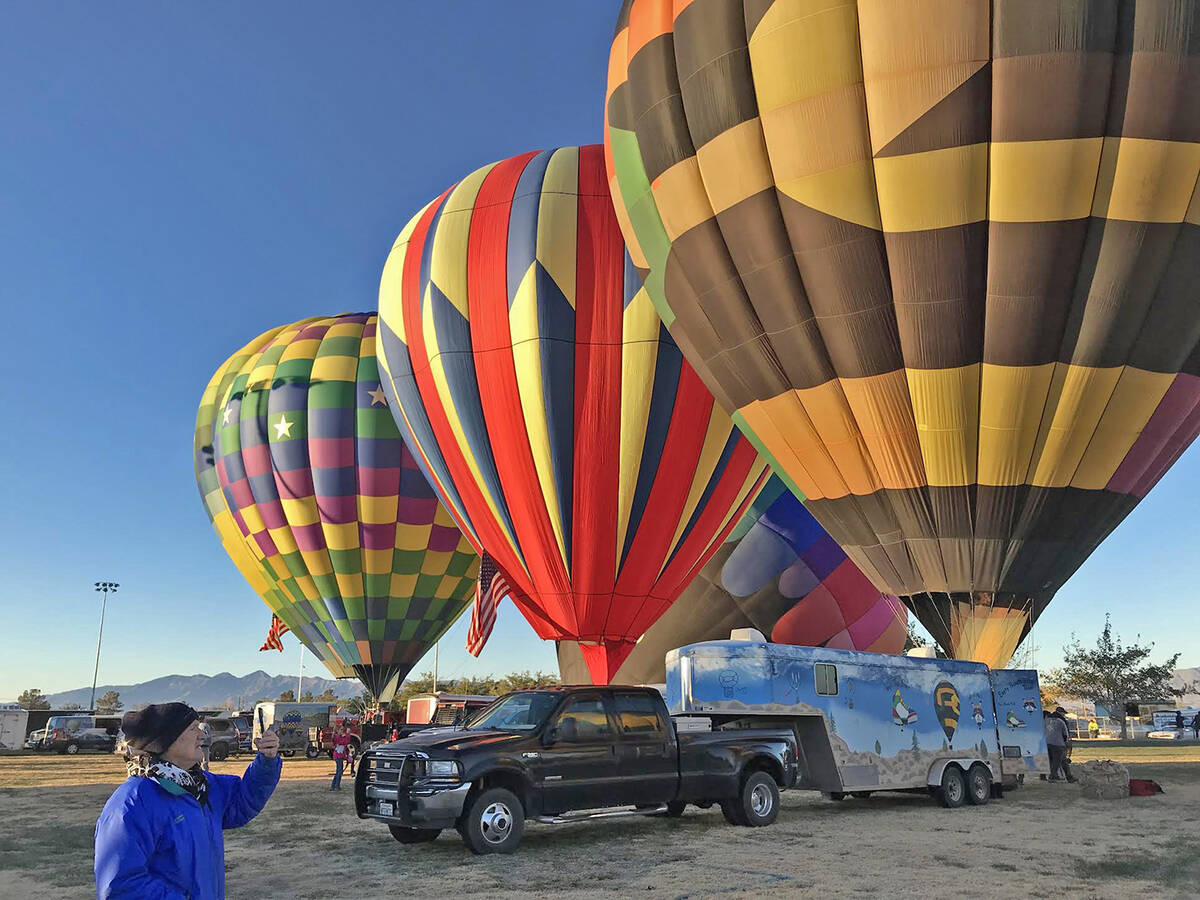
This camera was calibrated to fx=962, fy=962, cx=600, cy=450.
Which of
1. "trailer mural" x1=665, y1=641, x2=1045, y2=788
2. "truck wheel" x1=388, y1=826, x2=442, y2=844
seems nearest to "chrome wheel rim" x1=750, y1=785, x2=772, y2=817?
"trailer mural" x1=665, y1=641, x2=1045, y2=788

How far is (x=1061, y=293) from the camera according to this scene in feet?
41.9

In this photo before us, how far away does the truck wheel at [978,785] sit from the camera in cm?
1469

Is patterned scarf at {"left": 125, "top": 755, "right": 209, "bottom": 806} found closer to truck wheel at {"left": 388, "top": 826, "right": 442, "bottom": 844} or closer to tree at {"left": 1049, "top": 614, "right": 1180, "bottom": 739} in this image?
truck wheel at {"left": 388, "top": 826, "right": 442, "bottom": 844}

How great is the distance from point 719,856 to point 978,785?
7.13 meters

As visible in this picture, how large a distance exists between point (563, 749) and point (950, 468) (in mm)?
6894

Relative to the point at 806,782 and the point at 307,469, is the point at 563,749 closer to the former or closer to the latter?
the point at 806,782

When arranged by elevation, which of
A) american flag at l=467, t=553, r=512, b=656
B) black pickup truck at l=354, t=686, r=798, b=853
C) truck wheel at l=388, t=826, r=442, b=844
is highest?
american flag at l=467, t=553, r=512, b=656

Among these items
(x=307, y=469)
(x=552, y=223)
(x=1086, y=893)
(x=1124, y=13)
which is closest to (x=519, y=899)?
(x=1086, y=893)

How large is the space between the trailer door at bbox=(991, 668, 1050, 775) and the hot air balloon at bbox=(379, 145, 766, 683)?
6757 millimetres

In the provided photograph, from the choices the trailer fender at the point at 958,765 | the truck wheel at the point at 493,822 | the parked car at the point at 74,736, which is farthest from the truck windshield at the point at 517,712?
the parked car at the point at 74,736

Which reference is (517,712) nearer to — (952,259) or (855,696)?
(855,696)

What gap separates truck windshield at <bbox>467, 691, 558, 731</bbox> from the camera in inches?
421

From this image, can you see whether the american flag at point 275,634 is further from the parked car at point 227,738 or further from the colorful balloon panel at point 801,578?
the colorful balloon panel at point 801,578

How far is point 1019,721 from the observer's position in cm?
1570
